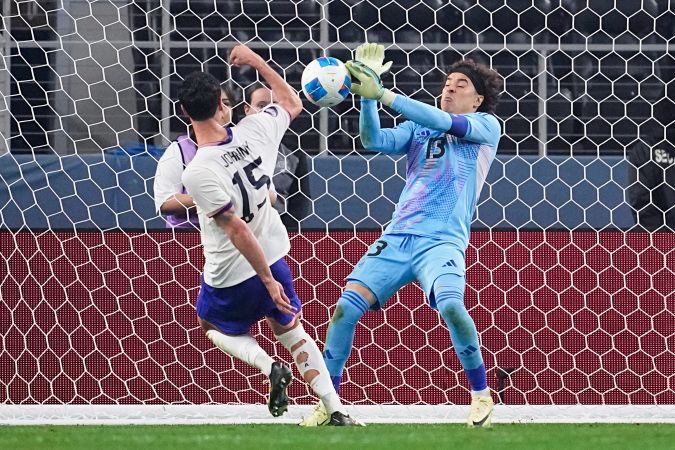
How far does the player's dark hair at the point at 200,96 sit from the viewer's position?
575cm

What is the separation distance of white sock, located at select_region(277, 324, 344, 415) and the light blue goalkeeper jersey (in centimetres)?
72

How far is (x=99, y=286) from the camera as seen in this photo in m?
7.80

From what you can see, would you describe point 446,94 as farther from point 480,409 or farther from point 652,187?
point 652,187

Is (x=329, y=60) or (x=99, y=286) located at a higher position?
(x=329, y=60)

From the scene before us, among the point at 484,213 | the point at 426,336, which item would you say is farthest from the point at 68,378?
the point at 484,213

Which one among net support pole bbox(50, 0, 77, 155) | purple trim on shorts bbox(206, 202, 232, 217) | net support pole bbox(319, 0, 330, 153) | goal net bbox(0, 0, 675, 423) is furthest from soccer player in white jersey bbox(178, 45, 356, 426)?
net support pole bbox(50, 0, 77, 155)

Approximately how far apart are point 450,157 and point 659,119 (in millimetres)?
2265

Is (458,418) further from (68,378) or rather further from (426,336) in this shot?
(68,378)

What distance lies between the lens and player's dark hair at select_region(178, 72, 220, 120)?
575 centimetres

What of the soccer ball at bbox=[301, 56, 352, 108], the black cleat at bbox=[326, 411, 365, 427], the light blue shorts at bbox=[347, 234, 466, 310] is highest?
the soccer ball at bbox=[301, 56, 352, 108]

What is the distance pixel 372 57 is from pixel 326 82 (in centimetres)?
36

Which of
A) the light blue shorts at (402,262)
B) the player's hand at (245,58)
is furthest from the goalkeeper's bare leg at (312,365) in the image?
the player's hand at (245,58)

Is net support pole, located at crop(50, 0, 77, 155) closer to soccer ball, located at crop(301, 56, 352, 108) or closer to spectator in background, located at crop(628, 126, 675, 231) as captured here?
soccer ball, located at crop(301, 56, 352, 108)

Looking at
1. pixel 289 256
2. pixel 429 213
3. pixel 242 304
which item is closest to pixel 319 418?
pixel 242 304
